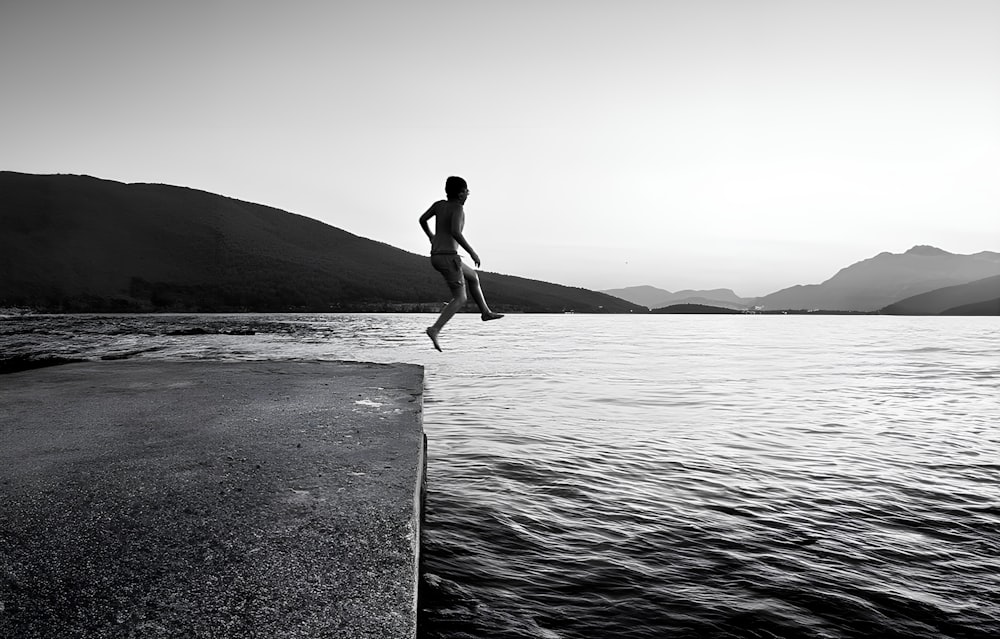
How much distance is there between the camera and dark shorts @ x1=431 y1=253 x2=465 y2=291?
31.8 ft

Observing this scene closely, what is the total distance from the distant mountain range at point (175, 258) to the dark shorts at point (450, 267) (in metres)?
132

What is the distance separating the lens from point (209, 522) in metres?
3.73

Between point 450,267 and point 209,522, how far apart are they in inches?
253

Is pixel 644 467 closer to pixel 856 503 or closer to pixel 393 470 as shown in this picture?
pixel 856 503

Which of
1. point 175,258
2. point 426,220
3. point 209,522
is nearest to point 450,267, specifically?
point 426,220

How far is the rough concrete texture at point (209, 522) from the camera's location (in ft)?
8.93

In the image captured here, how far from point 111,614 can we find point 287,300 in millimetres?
152063

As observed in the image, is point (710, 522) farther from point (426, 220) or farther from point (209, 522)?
point (426, 220)

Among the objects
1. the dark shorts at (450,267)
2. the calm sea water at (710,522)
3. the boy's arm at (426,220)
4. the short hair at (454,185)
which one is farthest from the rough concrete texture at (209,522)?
the short hair at (454,185)

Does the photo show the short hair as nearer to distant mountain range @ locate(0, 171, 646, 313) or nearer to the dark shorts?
the dark shorts

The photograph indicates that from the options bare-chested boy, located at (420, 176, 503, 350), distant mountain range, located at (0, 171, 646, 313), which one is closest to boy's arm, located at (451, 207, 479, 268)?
bare-chested boy, located at (420, 176, 503, 350)

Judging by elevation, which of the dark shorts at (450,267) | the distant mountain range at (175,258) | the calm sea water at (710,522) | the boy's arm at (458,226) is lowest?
the calm sea water at (710,522)

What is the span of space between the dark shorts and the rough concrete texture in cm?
286

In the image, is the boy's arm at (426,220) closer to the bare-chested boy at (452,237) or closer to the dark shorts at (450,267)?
the bare-chested boy at (452,237)
